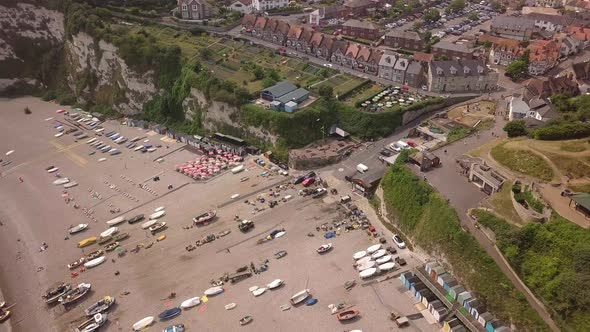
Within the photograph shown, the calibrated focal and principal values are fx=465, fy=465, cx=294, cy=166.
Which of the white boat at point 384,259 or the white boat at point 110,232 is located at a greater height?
the white boat at point 110,232

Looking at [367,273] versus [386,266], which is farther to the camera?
[386,266]

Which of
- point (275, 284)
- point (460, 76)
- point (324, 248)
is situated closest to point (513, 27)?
point (460, 76)

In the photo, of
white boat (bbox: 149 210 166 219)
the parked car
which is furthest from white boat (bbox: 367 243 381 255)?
white boat (bbox: 149 210 166 219)

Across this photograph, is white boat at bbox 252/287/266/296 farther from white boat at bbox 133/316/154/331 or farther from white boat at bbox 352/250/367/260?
white boat at bbox 352/250/367/260

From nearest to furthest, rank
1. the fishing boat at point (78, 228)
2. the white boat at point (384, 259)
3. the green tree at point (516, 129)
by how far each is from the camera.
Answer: the white boat at point (384, 259) → the fishing boat at point (78, 228) → the green tree at point (516, 129)

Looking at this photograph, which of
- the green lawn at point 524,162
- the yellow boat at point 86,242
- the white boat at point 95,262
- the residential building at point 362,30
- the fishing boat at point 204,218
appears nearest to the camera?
the green lawn at point 524,162

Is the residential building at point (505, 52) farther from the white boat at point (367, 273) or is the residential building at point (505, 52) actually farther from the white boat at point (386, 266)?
the white boat at point (367, 273)

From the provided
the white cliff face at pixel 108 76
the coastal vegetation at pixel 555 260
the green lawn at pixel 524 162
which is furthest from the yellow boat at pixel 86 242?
the green lawn at pixel 524 162

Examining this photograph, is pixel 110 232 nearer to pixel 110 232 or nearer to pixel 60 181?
pixel 110 232
